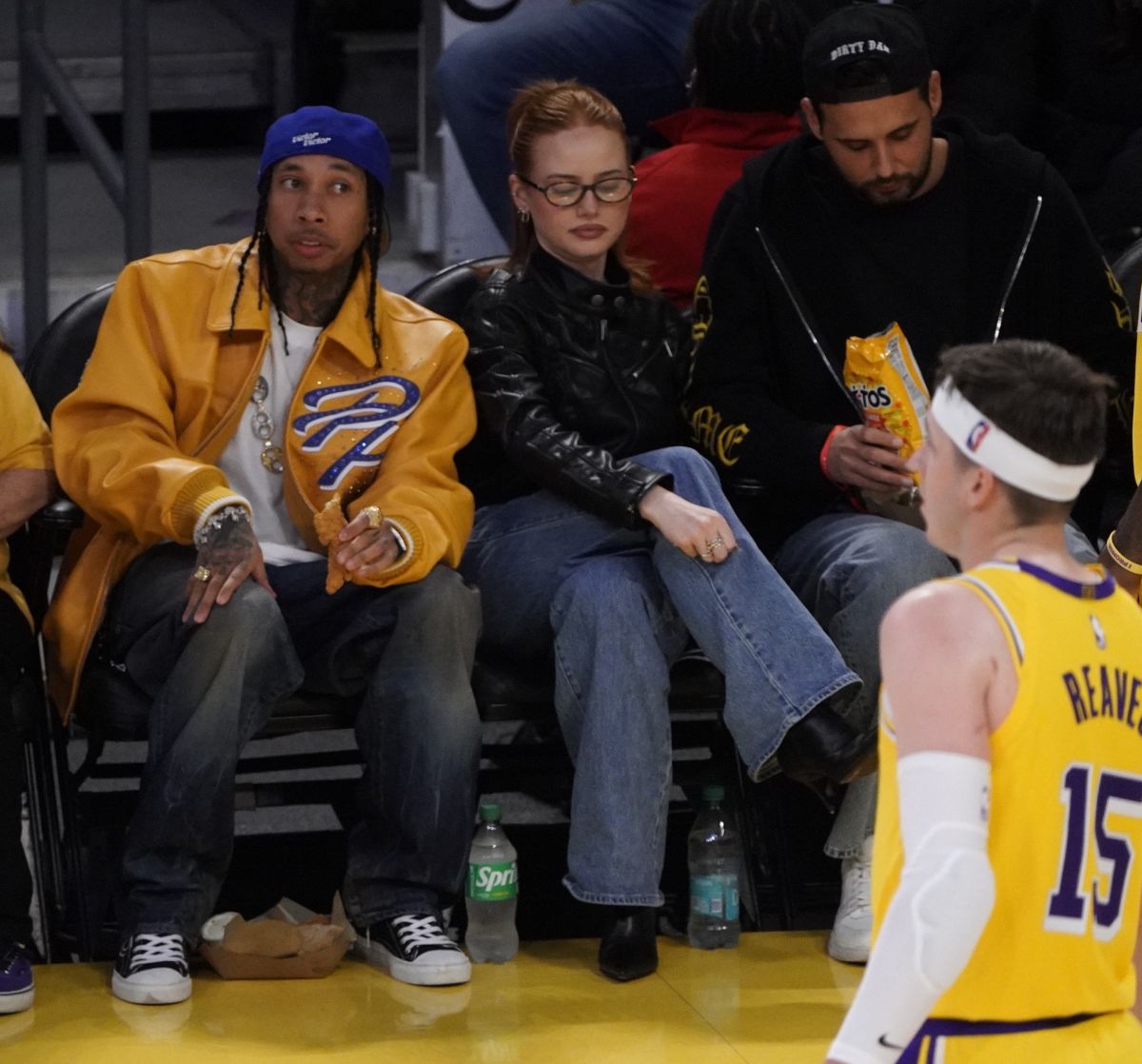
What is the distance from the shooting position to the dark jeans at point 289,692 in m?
3.25

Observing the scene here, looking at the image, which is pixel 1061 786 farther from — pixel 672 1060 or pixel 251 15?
pixel 251 15

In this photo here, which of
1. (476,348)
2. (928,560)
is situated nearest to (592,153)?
(476,348)

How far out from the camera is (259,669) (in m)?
3.28

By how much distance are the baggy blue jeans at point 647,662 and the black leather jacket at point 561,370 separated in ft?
0.73

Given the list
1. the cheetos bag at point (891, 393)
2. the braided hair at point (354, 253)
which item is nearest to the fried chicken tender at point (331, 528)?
the braided hair at point (354, 253)

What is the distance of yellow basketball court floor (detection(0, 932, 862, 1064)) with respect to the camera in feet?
9.95

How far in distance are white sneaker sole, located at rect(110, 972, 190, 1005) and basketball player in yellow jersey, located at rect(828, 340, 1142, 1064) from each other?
1537mm

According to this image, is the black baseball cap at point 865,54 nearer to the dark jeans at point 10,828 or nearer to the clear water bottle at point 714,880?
the clear water bottle at point 714,880

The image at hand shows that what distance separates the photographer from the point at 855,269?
378cm

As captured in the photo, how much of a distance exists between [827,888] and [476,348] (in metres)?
1.13

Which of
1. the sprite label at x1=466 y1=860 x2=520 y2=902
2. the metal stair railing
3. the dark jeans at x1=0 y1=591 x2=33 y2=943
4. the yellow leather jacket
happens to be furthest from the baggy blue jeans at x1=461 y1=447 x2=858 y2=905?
the metal stair railing

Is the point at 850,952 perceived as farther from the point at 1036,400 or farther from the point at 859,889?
the point at 1036,400

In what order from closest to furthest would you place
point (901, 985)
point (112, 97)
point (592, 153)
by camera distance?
1. point (901, 985)
2. point (592, 153)
3. point (112, 97)

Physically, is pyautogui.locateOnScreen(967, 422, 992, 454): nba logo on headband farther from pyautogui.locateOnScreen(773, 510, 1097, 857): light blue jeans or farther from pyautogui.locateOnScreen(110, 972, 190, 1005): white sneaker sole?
pyautogui.locateOnScreen(110, 972, 190, 1005): white sneaker sole
